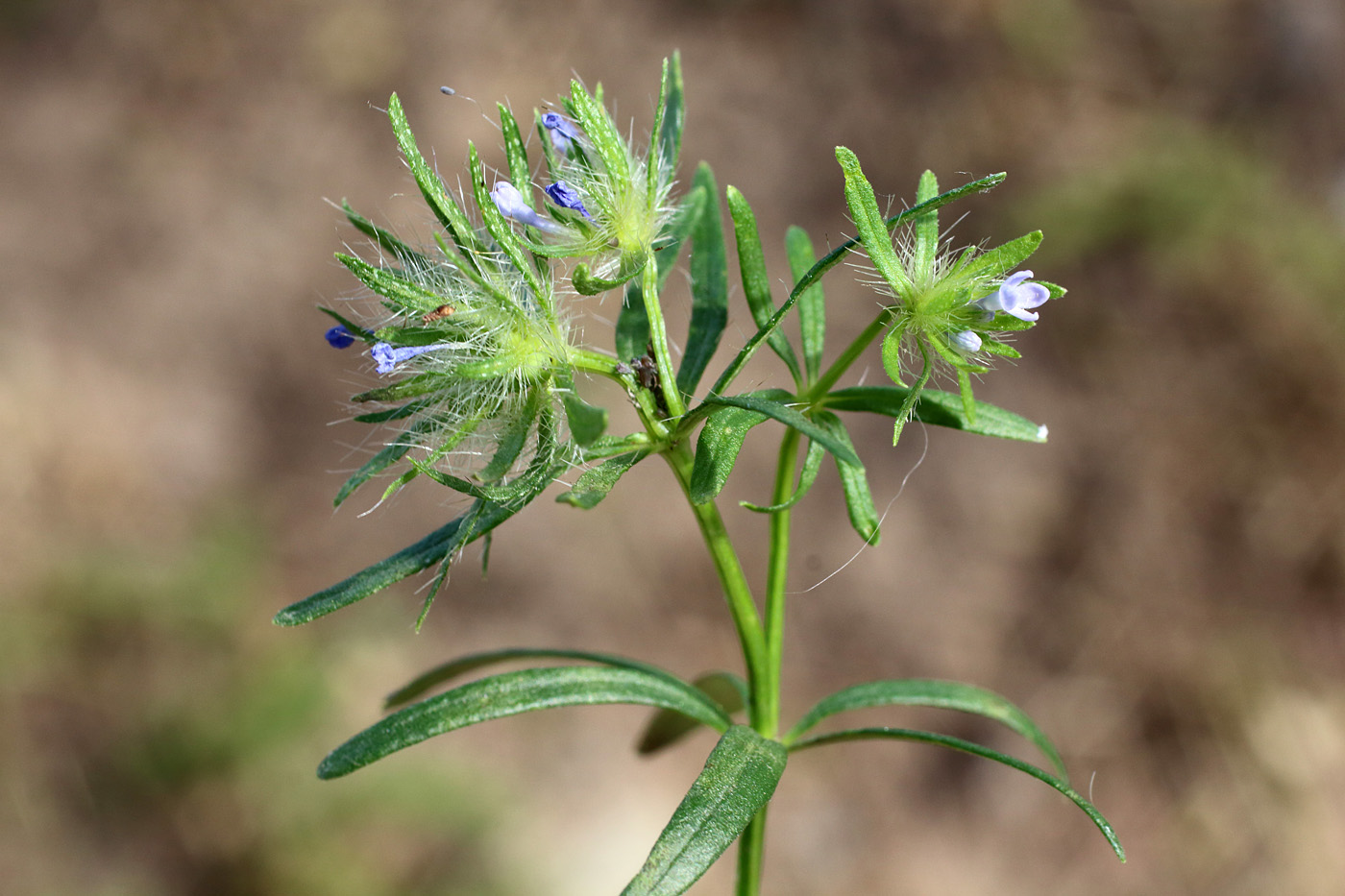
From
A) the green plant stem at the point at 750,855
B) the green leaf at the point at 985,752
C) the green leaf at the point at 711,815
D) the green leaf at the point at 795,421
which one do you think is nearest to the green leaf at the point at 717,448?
the green leaf at the point at 795,421

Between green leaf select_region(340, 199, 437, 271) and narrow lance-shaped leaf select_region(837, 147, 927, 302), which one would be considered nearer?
narrow lance-shaped leaf select_region(837, 147, 927, 302)

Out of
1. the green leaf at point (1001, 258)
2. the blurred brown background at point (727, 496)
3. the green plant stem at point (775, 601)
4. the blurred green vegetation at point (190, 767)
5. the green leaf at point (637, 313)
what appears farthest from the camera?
the blurred brown background at point (727, 496)

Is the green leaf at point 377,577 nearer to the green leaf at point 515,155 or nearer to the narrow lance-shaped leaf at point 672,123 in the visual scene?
the green leaf at point 515,155

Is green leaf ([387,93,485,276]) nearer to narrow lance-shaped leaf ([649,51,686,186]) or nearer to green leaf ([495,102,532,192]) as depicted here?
green leaf ([495,102,532,192])

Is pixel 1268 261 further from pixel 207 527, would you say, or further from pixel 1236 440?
pixel 207 527

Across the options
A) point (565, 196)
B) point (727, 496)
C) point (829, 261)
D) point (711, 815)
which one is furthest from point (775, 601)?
point (727, 496)

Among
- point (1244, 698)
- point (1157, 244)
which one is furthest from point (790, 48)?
point (1244, 698)

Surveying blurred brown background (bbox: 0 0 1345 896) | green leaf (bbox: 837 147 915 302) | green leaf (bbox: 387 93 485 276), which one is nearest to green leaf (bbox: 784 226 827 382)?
green leaf (bbox: 837 147 915 302)
